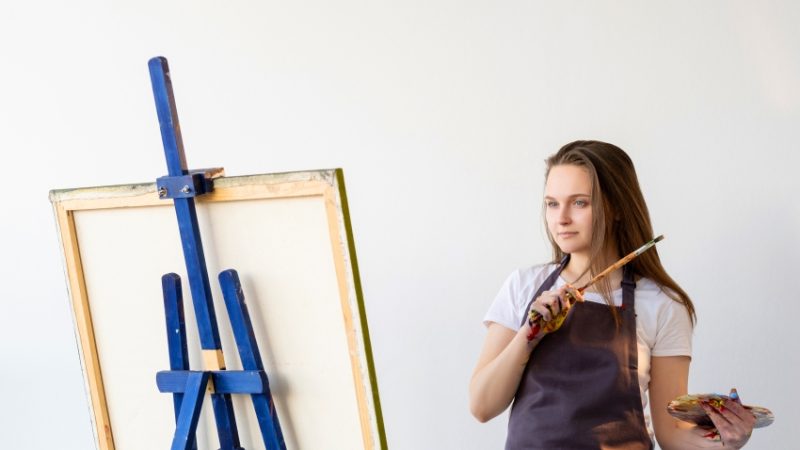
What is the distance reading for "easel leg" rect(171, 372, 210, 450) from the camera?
2.00 meters

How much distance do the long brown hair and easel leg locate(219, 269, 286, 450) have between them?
24.0 inches

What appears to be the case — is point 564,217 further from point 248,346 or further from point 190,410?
point 190,410

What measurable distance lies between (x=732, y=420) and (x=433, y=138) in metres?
1.16

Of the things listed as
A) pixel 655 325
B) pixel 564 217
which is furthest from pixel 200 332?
pixel 655 325

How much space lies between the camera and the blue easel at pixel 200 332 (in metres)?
1.92

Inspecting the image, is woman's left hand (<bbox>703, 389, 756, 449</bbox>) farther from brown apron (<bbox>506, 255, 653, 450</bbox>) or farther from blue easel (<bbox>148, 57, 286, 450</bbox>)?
blue easel (<bbox>148, 57, 286, 450</bbox>)

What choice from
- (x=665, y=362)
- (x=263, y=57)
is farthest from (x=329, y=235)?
(x=263, y=57)

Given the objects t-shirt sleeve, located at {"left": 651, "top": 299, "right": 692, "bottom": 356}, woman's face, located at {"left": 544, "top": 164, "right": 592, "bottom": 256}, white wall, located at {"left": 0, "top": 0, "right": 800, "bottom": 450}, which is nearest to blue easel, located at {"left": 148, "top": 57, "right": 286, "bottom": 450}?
woman's face, located at {"left": 544, "top": 164, "right": 592, "bottom": 256}

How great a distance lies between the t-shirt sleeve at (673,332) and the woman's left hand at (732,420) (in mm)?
155

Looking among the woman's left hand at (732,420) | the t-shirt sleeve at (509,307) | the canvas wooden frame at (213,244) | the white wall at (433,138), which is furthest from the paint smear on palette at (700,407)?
the white wall at (433,138)

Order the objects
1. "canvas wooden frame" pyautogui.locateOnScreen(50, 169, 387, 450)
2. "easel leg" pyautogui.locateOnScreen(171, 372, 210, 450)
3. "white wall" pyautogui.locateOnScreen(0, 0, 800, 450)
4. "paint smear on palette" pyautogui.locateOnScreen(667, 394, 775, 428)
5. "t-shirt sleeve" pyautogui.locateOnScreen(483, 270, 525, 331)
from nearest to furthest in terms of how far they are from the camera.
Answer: "canvas wooden frame" pyautogui.locateOnScreen(50, 169, 387, 450)
"paint smear on palette" pyautogui.locateOnScreen(667, 394, 775, 428)
"easel leg" pyautogui.locateOnScreen(171, 372, 210, 450)
"t-shirt sleeve" pyautogui.locateOnScreen(483, 270, 525, 331)
"white wall" pyautogui.locateOnScreen(0, 0, 800, 450)

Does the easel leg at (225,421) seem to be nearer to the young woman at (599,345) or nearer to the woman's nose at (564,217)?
the young woman at (599,345)

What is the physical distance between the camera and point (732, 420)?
74.2 inches

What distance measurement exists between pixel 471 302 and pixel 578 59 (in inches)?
26.2
